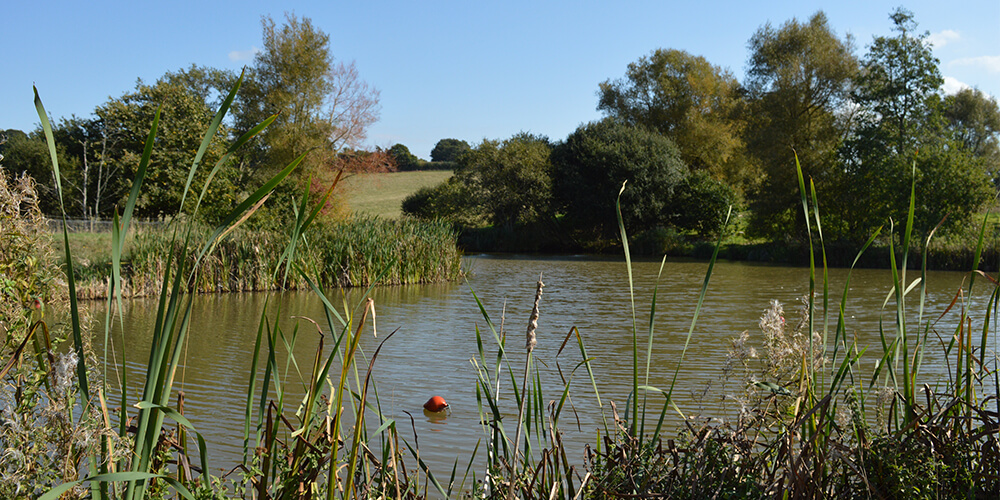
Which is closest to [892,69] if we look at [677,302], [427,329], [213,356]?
[677,302]

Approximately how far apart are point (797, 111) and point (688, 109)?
1035 centimetres

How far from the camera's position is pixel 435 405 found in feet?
16.4

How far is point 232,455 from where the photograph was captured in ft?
13.2

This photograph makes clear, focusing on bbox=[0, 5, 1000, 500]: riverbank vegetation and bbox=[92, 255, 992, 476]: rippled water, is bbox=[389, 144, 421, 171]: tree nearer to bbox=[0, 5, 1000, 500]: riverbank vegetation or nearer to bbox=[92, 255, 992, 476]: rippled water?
bbox=[92, 255, 992, 476]: rippled water

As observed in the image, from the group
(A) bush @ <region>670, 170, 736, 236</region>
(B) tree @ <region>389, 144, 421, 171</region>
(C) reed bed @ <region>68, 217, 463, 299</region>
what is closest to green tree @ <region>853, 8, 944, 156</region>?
(A) bush @ <region>670, 170, 736, 236</region>

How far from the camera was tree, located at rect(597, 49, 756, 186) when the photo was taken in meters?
35.3

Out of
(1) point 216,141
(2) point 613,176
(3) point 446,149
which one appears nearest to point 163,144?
(1) point 216,141

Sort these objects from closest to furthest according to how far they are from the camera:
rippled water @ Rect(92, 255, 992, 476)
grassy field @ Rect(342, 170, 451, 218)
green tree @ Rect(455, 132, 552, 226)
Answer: rippled water @ Rect(92, 255, 992, 476)
green tree @ Rect(455, 132, 552, 226)
grassy field @ Rect(342, 170, 451, 218)

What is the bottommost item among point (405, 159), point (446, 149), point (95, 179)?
point (95, 179)

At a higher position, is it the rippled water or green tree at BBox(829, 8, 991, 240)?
green tree at BBox(829, 8, 991, 240)

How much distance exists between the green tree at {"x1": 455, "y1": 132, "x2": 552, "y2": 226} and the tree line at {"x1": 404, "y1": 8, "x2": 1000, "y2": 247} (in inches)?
2.4

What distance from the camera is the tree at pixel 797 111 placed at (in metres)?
25.2

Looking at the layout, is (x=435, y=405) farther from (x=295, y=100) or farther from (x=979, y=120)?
(x=979, y=120)

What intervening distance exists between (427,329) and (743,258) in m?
18.0
